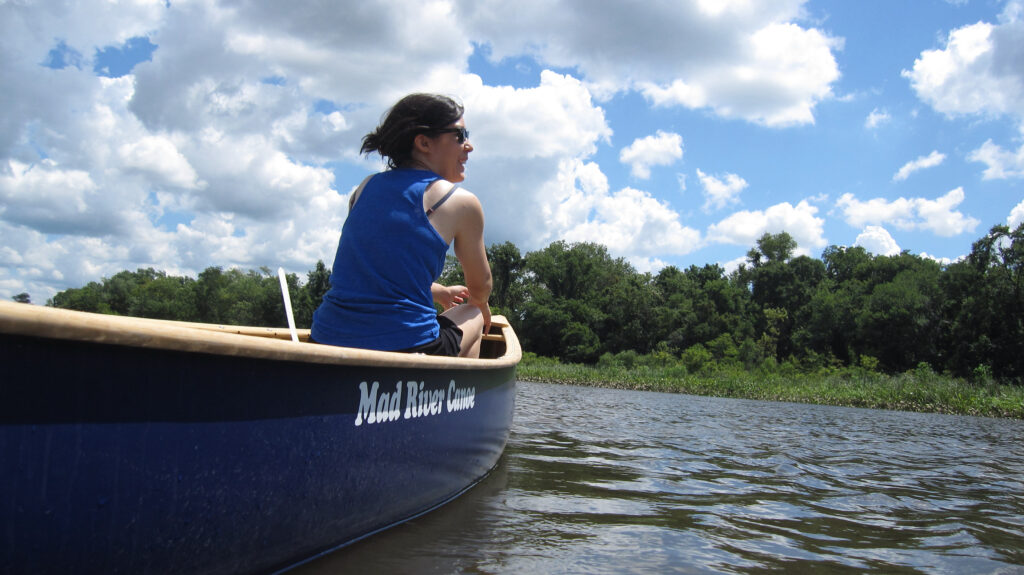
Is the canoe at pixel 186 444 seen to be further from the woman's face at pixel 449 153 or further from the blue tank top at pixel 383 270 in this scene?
the woman's face at pixel 449 153

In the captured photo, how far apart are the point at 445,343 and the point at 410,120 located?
0.90 m

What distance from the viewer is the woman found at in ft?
7.77

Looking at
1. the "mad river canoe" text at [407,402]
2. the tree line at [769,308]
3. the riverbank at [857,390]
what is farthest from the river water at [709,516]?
the tree line at [769,308]

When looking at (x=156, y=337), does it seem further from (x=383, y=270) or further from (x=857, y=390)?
(x=857, y=390)

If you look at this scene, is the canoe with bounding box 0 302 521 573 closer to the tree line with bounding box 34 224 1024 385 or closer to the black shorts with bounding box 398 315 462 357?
Answer: the black shorts with bounding box 398 315 462 357

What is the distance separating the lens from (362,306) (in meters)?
2.36

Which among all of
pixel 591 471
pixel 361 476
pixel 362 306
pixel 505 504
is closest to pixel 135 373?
pixel 361 476

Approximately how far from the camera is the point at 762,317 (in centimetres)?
6031

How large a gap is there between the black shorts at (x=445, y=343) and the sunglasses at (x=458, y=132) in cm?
75

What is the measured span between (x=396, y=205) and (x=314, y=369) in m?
0.90

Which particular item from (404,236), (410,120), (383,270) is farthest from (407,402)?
(410,120)

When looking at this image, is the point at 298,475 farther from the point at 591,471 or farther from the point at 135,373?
the point at 591,471

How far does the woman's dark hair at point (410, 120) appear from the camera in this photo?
264 cm

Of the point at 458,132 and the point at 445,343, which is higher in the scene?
the point at 458,132
